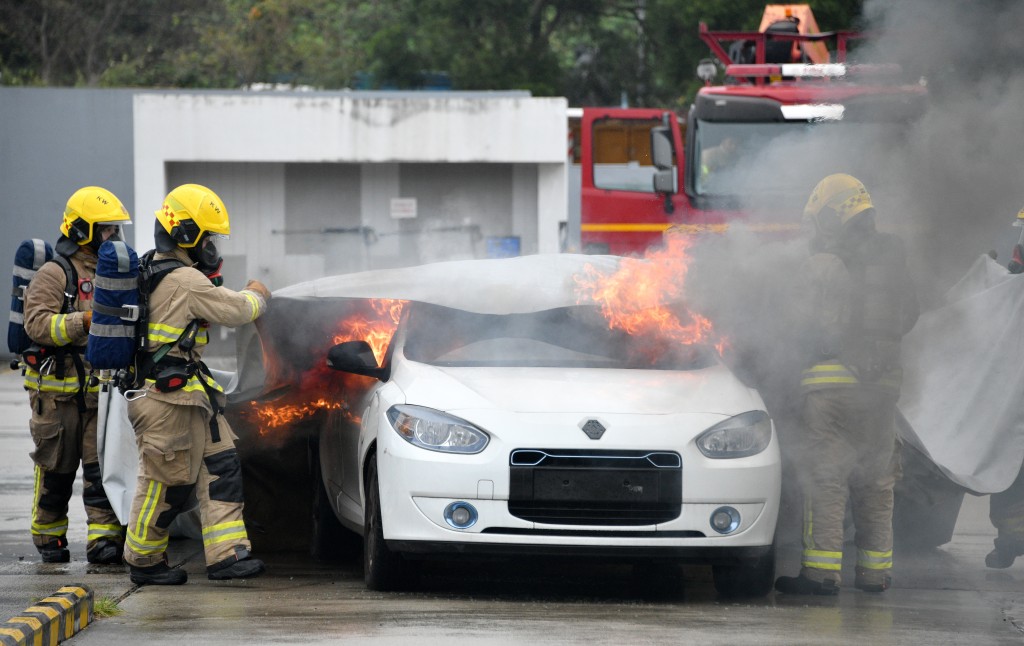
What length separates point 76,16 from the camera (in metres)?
34.3

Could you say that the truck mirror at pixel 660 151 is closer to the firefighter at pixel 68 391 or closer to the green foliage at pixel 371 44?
the firefighter at pixel 68 391

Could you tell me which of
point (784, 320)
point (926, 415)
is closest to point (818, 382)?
point (784, 320)

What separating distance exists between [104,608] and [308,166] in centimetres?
1711

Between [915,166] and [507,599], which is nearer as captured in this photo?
[507,599]

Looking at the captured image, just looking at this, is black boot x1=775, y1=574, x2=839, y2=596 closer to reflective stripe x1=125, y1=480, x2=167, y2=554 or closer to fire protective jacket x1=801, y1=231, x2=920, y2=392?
fire protective jacket x1=801, y1=231, x2=920, y2=392

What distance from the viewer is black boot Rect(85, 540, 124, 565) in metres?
7.11

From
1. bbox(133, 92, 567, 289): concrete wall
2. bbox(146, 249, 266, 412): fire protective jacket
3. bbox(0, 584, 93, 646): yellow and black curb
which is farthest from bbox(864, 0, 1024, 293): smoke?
bbox(133, 92, 567, 289): concrete wall

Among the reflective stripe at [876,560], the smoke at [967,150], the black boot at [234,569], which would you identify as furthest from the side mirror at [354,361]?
the smoke at [967,150]

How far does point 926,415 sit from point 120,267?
3.92 meters

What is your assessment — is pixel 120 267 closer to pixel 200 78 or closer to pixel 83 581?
pixel 83 581

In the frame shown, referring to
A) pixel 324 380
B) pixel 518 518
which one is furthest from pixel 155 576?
pixel 518 518

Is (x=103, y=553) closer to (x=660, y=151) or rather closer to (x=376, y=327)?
(x=376, y=327)

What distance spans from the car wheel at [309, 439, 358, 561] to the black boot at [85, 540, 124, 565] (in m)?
1.00

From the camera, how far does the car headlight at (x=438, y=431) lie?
583 centimetres
